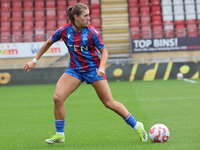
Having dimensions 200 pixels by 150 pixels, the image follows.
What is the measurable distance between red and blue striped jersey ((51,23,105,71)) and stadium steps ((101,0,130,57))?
12.4 metres

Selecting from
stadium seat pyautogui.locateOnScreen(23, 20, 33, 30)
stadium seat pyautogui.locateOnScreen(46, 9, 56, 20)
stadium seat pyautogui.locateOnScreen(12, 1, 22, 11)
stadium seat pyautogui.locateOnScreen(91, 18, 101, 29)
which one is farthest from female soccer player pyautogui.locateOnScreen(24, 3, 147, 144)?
stadium seat pyautogui.locateOnScreen(12, 1, 22, 11)

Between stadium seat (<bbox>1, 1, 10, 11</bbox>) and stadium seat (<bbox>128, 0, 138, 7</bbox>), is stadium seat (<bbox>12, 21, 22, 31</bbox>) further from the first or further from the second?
stadium seat (<bbox>128, 0, 138, 7</bbox>)

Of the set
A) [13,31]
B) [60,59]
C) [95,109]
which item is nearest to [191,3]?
[60,59]

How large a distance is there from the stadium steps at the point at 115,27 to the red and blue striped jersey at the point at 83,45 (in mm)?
12406

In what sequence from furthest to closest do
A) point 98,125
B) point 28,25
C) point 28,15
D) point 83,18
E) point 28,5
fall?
point 28,5, point 28,15, point 28,25, point 98,125, point 83,18

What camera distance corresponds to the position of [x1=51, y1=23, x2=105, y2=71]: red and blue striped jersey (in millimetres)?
3654

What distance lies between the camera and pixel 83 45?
3.69 meters

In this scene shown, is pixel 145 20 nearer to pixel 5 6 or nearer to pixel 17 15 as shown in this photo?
pixel 17 15

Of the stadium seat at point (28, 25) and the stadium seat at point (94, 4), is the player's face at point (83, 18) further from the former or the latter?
the stadium seat at point (94, 4)

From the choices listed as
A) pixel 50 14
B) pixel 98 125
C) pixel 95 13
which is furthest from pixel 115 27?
pixel 98 125

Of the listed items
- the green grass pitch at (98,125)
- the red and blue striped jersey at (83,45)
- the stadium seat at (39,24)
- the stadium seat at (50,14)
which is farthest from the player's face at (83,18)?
the stadium seat at (50,14)

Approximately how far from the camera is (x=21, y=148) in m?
3.66

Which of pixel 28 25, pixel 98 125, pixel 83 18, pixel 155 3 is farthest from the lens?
pixel 155 3

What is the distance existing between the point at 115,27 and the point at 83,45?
15427 millimetres
